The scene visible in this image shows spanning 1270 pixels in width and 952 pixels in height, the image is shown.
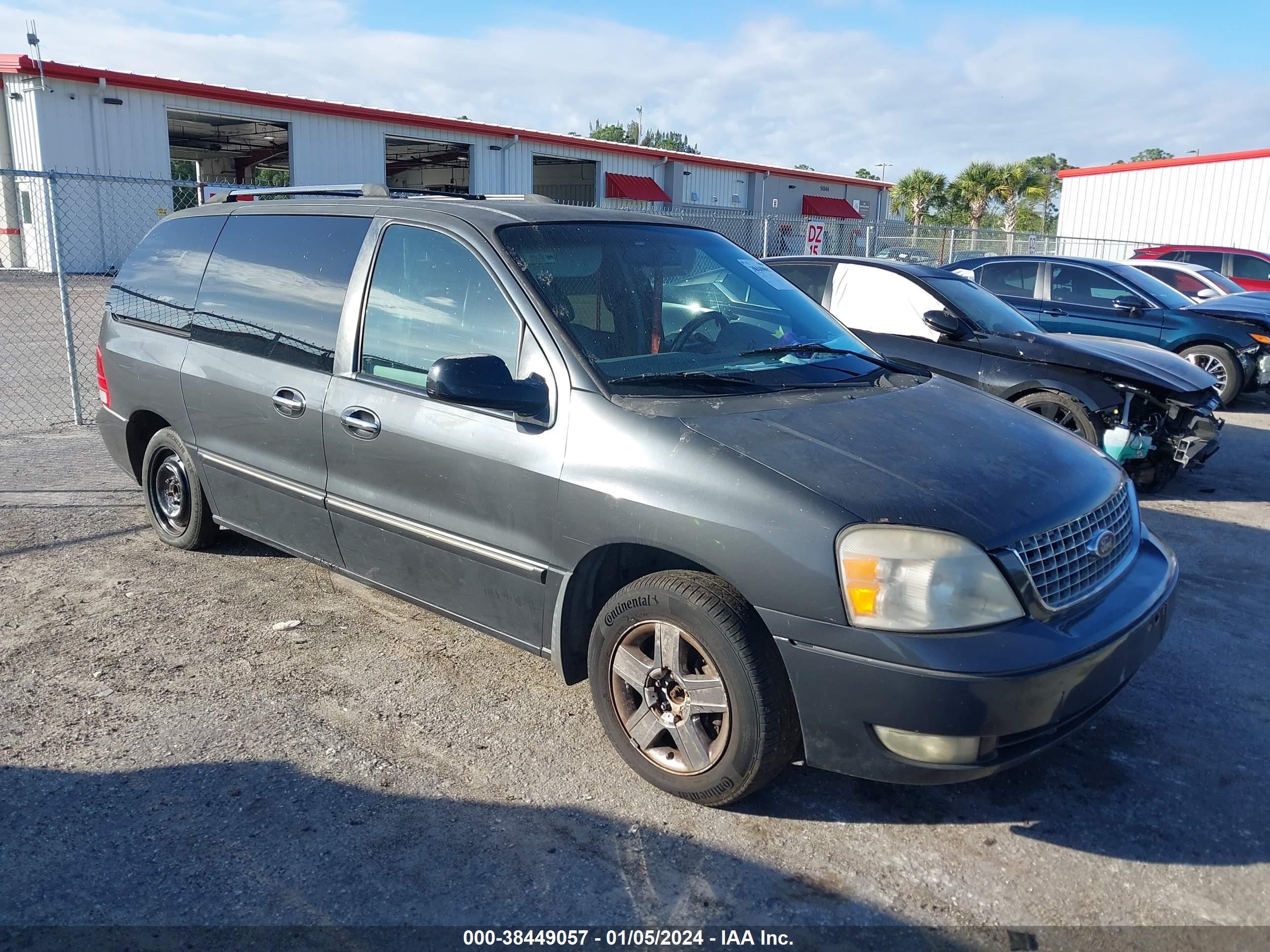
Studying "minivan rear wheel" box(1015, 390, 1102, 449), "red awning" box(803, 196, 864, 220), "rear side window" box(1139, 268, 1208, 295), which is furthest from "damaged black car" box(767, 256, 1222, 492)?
"red awning" box(803, 196, 864, 220)

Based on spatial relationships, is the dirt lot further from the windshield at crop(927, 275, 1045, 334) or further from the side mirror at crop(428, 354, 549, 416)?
the windshield at crop(927, 275, 1045, 334)

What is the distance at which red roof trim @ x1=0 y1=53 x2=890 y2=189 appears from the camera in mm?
23922

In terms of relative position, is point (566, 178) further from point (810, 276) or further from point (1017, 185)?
point (810, 276)

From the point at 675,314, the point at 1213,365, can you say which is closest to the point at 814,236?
the point at 1213,365

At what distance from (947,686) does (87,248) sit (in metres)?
26.3

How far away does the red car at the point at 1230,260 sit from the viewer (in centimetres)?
1727

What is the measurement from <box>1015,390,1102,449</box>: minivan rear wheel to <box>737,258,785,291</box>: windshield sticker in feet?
10.4

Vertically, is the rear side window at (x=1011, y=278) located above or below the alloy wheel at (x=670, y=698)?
above

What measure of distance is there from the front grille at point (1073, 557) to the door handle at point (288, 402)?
2793mm

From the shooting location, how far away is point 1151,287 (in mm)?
10977

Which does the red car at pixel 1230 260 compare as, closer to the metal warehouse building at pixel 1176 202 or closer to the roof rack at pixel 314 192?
the metal warehouse building at pixel 1176 202

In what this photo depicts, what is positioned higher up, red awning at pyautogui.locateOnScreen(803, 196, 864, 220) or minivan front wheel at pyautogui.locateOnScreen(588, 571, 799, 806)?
red awning at pyautogui.locateOnScreen(803, 196, 864, 220)

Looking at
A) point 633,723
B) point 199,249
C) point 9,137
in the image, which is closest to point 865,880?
point 633,723

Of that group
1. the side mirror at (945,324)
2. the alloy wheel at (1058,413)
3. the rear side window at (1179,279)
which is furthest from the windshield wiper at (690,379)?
the rear side window at (1179,279)
